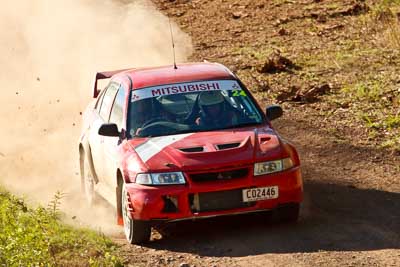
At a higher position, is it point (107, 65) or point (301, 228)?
point (301, 228)

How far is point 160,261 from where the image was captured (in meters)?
10.1

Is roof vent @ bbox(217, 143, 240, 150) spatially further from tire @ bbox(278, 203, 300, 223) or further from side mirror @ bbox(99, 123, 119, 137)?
side mirror @ bbox(99, 123, 119, 137)

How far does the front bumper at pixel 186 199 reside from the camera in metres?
10.4

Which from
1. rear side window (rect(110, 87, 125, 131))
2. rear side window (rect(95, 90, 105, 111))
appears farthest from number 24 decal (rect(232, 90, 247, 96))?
rear side window (rect(95, 90, 105, 111))

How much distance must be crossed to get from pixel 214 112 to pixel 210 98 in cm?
23

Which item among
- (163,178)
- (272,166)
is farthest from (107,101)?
(272,166)

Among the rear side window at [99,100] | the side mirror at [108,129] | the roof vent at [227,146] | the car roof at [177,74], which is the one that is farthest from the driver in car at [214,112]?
the rear side window at [99,100]

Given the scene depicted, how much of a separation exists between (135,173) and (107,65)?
1274 centimetres

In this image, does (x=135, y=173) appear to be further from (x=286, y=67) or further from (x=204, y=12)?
(x=204, y=12)

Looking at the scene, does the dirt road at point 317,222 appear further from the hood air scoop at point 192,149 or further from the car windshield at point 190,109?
the car windshield at point 190,109

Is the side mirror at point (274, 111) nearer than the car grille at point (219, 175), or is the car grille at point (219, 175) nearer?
the car grille at point (219, 175)

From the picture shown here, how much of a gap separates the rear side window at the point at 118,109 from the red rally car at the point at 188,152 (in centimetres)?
2

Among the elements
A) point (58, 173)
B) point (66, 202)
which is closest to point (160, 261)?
point (66, 202)

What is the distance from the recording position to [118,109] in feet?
39.8
